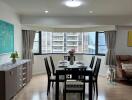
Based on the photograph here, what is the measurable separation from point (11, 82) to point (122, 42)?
4.92m

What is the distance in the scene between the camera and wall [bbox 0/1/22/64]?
5.10 m

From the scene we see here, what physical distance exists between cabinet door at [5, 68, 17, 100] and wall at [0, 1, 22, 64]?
0.66m

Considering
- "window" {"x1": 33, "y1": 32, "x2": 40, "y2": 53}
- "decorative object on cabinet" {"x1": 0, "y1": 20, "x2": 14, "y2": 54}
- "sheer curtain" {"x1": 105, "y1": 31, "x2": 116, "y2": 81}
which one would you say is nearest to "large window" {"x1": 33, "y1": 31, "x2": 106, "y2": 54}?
"window" {"x1": 33, "y1": 32, "x2": 40, "y2": 53}

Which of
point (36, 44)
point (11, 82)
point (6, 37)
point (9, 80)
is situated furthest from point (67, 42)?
point (9, 80)

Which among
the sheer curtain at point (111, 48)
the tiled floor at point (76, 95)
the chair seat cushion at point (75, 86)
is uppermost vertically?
the sheer curtain at point (111, 48)

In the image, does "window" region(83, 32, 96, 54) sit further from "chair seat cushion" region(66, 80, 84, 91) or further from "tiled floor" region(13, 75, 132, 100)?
"chair seat cushion" region(66, 80, 84, 91)

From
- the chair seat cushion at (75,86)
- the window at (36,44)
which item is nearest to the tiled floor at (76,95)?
the chair seat cushion at (75,86)

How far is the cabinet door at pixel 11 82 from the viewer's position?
4145 mm

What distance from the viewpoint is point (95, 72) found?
5.05 meters

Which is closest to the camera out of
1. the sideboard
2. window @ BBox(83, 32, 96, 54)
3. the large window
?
the sideboard

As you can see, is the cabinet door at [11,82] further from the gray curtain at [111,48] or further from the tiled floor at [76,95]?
the gray curtain at [111,48]

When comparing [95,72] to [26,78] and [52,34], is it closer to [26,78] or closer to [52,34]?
[26,78]

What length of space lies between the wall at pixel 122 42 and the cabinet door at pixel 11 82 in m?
4.53

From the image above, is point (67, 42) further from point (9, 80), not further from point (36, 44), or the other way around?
point (9, 80)
